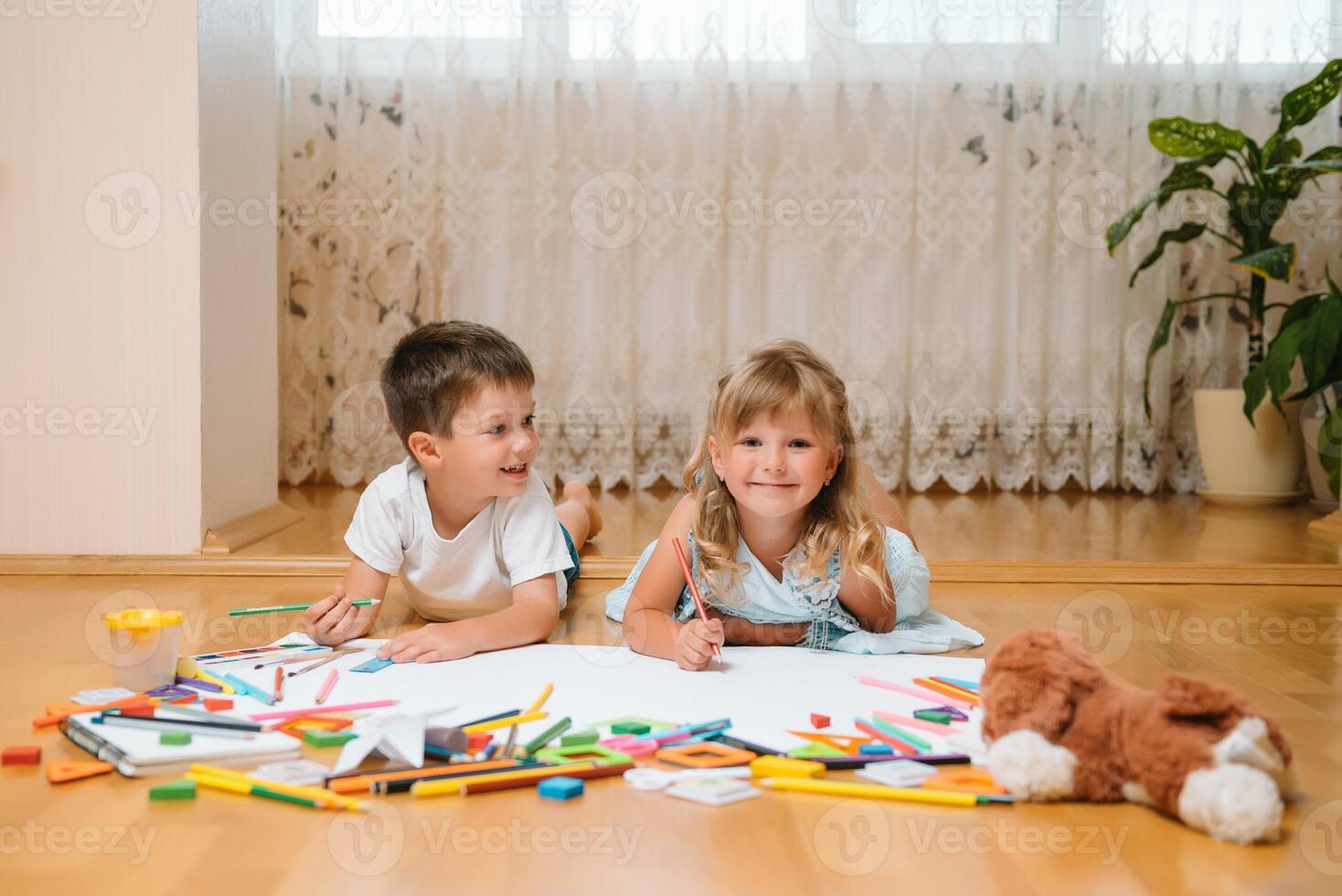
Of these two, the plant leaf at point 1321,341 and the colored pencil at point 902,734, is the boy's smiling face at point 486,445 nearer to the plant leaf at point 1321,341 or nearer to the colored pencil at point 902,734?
the colored pencil at point 902,734

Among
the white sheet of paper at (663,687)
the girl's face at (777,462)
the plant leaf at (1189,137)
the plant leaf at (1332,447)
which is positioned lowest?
the white sheet of paper at (663,687)

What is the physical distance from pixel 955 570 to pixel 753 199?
139cm

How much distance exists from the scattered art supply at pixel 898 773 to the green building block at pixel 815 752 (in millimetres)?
31

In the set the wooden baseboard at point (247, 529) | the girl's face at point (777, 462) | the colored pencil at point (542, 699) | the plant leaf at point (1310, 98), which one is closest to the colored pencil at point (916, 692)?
the girl's face at point (777, 462)

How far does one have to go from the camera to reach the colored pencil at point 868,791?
0.91m

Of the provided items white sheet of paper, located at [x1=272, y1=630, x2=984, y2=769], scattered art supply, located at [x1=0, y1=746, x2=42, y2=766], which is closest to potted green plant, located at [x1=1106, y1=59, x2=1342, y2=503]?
white sheet of paper, located at [x1=272, y1=630, x2=984, y2=769]

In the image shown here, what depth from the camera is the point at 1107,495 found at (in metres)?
3.14

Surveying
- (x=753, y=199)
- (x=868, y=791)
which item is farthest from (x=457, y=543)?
(x=753, y=199)

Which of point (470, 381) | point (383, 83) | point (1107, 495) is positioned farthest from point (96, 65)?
point (1107, 495)

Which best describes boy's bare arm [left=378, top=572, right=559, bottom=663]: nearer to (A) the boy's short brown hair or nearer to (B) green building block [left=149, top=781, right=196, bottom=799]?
(A) the boy's short brown hair

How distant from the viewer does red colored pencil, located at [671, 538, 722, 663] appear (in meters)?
1.32

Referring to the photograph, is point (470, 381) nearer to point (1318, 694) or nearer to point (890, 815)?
point (890, 815)

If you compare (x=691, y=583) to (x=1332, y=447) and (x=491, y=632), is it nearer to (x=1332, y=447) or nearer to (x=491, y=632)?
(x=491, y=632)

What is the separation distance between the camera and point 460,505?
157 centimetres
